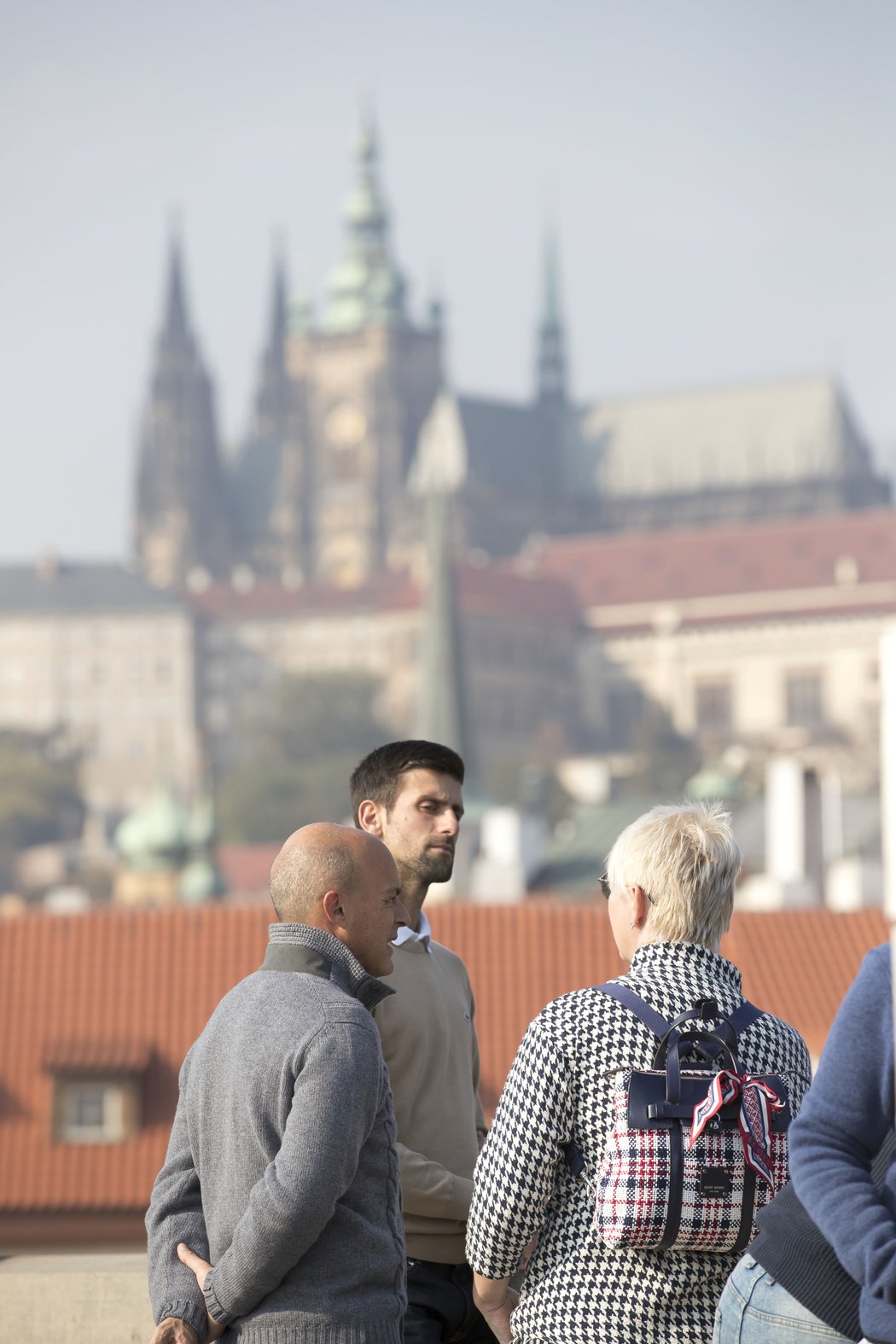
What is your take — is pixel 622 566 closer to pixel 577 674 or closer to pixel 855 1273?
pixel 577 674

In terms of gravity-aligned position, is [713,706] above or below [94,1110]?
above

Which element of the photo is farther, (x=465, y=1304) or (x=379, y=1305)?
(x=465, y=1304)

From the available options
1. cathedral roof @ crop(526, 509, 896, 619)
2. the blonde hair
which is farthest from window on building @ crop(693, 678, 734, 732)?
the blonde hair

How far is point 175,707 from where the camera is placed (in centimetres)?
9862

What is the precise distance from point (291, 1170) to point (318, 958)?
1.01 ft

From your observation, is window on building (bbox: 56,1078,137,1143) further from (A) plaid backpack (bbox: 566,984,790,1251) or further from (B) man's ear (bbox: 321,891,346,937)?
(A) plaid backpack (bbox: 566,984,790,1251)

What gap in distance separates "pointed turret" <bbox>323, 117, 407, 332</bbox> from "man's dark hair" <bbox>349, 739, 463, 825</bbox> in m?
111

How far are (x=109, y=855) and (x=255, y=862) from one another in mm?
18067

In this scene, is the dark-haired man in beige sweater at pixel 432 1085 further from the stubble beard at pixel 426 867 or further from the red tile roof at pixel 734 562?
the red tile roof at pixel 734 562

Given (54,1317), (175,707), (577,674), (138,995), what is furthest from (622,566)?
(54,1317)

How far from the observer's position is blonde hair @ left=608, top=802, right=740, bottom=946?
314 cm

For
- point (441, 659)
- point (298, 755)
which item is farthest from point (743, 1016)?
point (298, 755)

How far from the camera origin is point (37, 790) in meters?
94.2

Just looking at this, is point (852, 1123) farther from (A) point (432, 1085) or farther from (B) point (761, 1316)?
(A) point (432, 1085)
